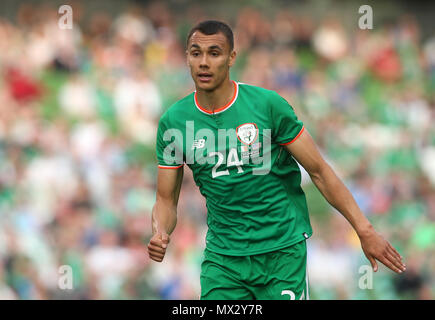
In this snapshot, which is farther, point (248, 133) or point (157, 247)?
point (248, 133)

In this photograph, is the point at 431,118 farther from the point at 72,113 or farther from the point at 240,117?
the point at 240,117

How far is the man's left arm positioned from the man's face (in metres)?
0.64

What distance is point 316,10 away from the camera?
13.5 meters

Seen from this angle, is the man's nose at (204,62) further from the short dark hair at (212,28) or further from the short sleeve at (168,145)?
the short sleeve at (168,145)

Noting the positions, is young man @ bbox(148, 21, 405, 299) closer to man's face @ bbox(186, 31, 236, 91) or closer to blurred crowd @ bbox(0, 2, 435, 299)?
man's face @ bbox(186, 31, 236, 91)

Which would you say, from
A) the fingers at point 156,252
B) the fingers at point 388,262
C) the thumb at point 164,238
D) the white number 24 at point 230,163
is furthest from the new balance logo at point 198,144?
the fingers at point 388,262

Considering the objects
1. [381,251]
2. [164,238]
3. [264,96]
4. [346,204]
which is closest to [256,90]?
[264,96]

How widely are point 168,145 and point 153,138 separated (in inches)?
257

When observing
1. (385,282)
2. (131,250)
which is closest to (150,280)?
(131,250)

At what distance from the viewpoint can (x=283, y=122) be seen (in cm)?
415

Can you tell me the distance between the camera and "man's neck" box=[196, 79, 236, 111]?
13.9 feet

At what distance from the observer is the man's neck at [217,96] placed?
4230mm

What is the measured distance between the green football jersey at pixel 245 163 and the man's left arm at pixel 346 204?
0.10 m

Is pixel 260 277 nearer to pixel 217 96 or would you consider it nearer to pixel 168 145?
pixel 168 145
